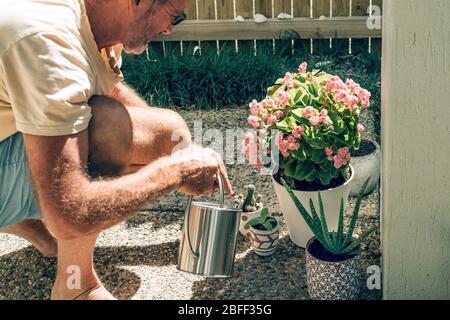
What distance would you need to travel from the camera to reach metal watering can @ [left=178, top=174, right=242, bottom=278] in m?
2.70

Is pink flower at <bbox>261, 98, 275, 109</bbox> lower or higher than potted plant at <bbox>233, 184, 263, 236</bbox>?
higher

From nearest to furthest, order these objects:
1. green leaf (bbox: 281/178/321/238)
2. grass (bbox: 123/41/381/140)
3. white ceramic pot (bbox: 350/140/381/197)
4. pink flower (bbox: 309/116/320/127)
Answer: green leaf (bbox: 281/178/321/238), pink flower (bbox: 309/116/320/127), white ceramic pot (bbox: 350/140/381/197), grass (bbox: 123/41/381/140)

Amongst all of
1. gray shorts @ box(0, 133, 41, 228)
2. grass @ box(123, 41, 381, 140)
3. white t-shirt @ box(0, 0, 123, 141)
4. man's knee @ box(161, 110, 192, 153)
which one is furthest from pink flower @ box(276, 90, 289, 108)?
grass @ box(123, 41, 381, 140)

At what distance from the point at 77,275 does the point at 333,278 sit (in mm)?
958

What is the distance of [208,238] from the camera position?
2727mm

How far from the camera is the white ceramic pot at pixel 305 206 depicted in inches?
124

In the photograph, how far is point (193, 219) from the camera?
2.72m

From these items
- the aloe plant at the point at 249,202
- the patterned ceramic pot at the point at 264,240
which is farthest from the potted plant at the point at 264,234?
the aloe plant at the point at 249,202

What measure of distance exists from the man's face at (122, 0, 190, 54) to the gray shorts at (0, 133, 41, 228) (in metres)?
0.53

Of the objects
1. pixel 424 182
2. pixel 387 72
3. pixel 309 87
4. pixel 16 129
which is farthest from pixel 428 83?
pixel 16 129

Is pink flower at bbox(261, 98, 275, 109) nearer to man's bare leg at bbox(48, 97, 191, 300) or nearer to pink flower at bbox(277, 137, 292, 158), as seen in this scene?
pink flower at bbox(277, 137, 292, 158)

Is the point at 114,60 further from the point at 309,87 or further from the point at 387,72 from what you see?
the point at 387,72

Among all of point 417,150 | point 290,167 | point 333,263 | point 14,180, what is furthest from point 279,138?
point 14,180

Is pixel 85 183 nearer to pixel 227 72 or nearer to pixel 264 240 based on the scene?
pixel 264 240
